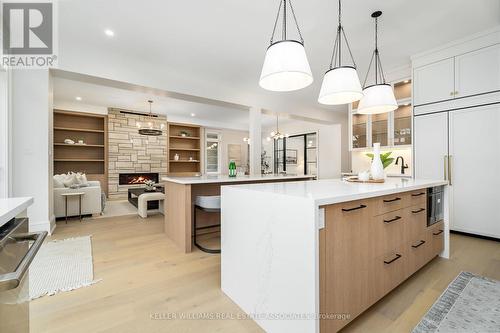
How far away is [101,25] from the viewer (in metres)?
2.82

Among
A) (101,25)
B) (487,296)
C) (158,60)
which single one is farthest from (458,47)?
(101,25)

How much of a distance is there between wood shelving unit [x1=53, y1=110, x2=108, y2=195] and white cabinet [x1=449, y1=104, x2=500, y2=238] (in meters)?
8.31

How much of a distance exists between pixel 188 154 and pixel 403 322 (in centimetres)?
851

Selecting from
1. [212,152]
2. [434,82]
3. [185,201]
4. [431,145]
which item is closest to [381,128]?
[431,145]

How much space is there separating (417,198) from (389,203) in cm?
58

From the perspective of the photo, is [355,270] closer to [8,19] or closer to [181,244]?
[181,244]

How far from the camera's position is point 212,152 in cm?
953

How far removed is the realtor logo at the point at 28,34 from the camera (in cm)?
250

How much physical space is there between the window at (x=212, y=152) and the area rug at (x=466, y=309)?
826cm

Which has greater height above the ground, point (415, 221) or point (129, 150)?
point (129, 150)

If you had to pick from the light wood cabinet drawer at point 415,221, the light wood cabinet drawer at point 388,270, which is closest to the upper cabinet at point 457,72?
the light wood cabinet drawer at point 415,221

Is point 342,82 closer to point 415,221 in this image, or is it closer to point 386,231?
point 386,231

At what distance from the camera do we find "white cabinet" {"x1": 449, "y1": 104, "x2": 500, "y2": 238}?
300 centimetres

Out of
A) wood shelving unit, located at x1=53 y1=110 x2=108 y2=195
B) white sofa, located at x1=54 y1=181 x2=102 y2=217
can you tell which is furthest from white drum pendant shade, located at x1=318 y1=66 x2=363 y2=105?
wood shelving unit, located at x1=53 y1=110 x2=108 y2=195
